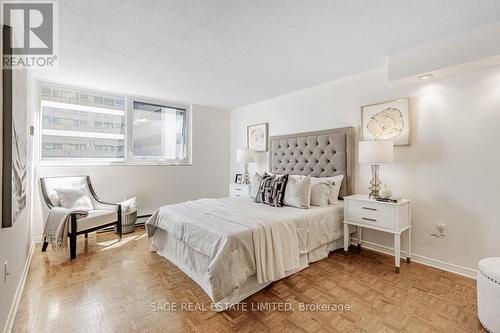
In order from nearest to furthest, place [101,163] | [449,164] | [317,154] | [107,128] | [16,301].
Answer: [16,301] < [449,164] < [317,154] < [101,163] < [107,128]

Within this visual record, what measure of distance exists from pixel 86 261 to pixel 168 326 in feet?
5.43

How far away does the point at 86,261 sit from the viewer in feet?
8.63

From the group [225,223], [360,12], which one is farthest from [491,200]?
[225,223]

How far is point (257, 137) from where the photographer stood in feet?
15.1

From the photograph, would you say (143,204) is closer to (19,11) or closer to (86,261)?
(86,261)

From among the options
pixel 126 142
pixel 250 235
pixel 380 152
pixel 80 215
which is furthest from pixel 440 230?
pixel 126 142

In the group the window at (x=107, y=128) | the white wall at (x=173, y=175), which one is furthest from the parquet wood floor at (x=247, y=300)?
the window at (x=107, y=128)

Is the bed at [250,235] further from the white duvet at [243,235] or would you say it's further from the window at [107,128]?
the window at [107,128]

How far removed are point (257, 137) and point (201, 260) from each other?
2952 mm

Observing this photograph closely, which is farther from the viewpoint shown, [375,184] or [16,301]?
[375,184]

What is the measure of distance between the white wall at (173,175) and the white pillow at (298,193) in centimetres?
253

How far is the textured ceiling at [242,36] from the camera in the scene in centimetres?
176

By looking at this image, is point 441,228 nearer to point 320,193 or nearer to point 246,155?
point 320,193

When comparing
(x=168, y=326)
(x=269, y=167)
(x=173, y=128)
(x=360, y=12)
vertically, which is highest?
(x=360, y=12)
